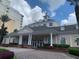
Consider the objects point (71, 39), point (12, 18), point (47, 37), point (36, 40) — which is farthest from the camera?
point (12, 18)

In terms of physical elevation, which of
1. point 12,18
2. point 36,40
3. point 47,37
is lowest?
point 36,40

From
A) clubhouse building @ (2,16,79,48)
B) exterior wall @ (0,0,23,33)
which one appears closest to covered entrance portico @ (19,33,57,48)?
clubhouse building @ (2,16,79,48)

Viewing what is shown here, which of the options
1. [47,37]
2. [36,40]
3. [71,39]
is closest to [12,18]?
[36,40]

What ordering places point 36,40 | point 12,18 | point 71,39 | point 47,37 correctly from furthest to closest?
point 12,18
point 36,40
point 47,37
point 71,39

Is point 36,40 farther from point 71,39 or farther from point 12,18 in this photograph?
point 12,18

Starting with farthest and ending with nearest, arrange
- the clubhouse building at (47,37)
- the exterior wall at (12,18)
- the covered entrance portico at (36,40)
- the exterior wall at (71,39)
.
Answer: the exterior wall at (12,18) → the covered entrance portico at (36,40) → the clubhouse building at (47,37) → the exterior wall at (71,39)

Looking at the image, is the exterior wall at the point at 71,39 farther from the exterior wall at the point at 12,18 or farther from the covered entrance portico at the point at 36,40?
the exterior wall at the point at 12,18

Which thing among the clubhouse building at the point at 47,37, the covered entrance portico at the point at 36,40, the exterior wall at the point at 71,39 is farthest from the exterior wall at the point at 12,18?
the exterior wall at the point at 71,39

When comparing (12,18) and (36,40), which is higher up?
(12,18)

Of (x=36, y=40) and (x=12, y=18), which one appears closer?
(x=36, y=40)

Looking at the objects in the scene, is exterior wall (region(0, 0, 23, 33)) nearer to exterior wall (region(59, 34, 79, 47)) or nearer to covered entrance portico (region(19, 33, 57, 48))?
covered entrance portico (region(19, 33, 57, 48))

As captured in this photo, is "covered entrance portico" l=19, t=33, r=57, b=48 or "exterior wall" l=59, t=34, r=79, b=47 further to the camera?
"covered entrance portico" l=19, t=33, r=57, b=48

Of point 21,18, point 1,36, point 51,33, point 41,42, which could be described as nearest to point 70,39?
point 51,33

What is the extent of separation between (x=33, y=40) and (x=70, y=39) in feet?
36.7
